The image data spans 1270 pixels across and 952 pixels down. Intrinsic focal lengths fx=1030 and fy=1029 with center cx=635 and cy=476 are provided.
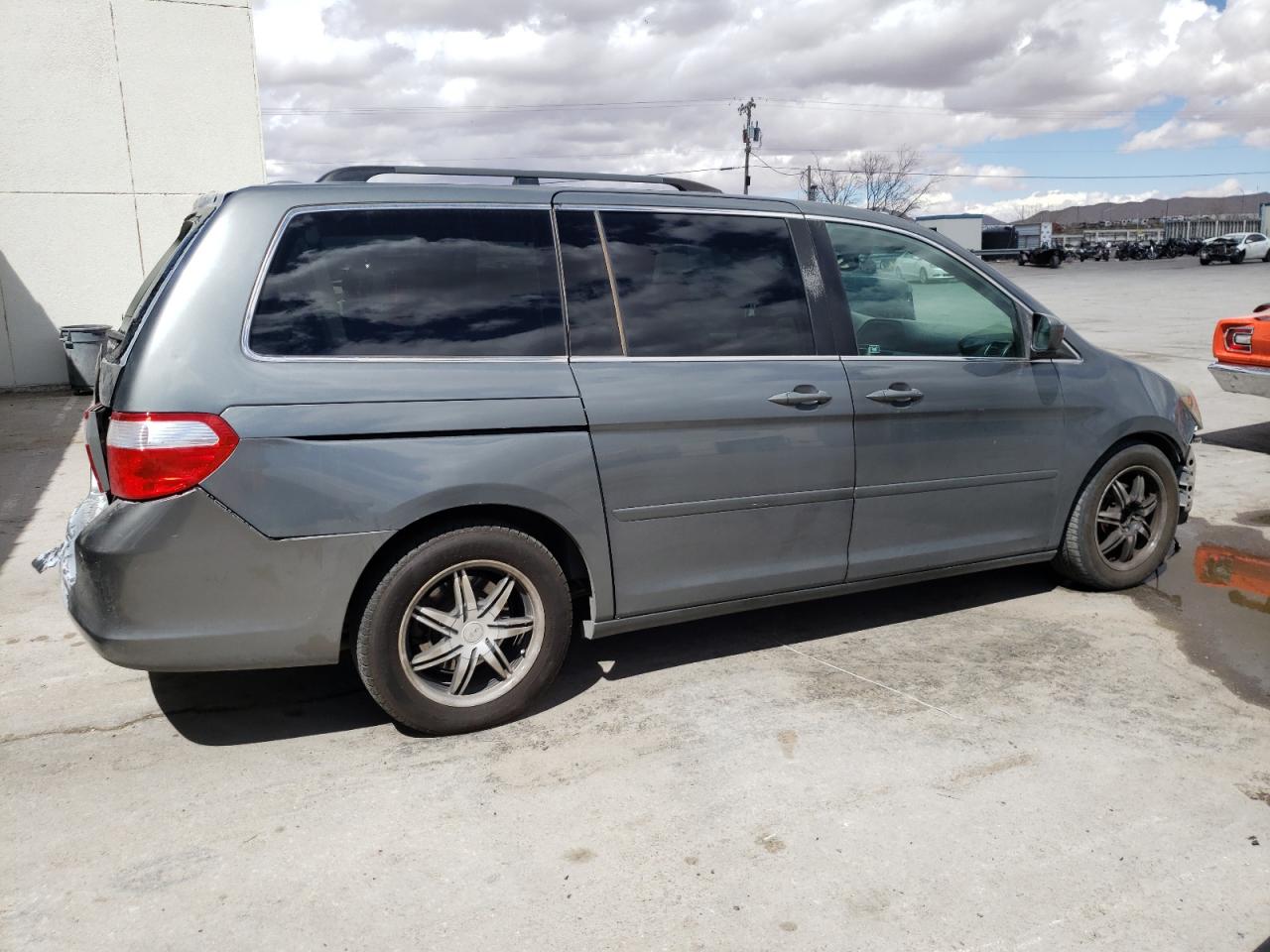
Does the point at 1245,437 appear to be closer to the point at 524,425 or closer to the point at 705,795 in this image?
the point at 705,795

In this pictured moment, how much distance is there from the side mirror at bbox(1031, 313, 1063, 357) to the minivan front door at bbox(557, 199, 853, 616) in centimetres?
107

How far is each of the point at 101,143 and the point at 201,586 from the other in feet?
39.9

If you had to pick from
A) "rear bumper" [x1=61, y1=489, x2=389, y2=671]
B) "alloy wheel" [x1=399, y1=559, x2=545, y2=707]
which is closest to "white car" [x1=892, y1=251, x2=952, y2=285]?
"alloy wheel" [x1=399, y1=559, x2=545, y2=707]

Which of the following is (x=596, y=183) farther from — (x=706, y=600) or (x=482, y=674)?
(x=482, y=674)

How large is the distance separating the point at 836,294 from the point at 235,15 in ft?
40.0

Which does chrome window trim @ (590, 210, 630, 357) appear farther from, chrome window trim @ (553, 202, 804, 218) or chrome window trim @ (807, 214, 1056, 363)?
chrome window trim @ (807, 214, 1056, 363)

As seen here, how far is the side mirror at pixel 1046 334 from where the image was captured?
176 inches

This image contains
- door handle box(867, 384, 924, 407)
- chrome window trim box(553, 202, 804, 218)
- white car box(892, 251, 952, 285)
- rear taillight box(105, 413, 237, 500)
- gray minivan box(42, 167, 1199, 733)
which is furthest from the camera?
white car box(892, 251, 952, 285)

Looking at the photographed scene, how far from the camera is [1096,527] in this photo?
16.1ft

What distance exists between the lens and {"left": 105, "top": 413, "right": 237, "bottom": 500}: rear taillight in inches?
121

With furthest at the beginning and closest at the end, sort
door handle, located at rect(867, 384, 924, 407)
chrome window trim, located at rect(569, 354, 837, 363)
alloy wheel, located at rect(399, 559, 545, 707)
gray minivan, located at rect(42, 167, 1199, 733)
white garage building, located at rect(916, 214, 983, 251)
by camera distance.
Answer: white garage building, located at rect(916, 214, 983, 251) < door handle, located at rect(867, 384, 924, 407) < chrome window trim, located at rect(569, 354, 837, 363) < alloy wheel, located at rect(399, 559, 545, 707) < gray minivan, located at rect(42, 167, 1199, 733)

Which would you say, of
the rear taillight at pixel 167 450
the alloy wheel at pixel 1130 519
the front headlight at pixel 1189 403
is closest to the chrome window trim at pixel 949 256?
the alloy wheel at pixel 1130 519

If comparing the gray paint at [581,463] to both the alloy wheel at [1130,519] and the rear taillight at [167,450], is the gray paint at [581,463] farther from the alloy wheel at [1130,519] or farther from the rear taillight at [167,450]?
the alloy wheel at [1130,519]

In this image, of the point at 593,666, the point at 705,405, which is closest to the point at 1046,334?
the point at 705,405
